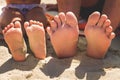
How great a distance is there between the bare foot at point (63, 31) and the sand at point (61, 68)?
10cm

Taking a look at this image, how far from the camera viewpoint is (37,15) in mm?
2264

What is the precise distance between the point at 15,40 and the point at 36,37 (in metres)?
0.12

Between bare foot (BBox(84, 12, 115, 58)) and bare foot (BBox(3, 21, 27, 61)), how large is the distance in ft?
1.25

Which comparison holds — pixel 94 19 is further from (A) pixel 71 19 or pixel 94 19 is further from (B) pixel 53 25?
(B) pixel 53 25

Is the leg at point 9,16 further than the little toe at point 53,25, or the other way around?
the leg at point 9,16

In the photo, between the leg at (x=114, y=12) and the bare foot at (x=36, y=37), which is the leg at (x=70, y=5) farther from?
the bare foot at (x=36, y=37)

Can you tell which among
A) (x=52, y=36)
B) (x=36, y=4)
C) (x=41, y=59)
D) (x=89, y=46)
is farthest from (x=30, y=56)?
(x=36, y=4)

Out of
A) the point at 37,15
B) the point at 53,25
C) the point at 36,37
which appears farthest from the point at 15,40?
the point at 37,15

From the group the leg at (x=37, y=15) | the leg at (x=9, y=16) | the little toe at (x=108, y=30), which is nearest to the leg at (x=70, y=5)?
the leg at (x=37, y=15)

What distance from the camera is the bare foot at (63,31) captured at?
6.22ft

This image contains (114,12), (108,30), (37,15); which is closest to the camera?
(108,30)

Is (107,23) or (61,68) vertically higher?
(107,23)

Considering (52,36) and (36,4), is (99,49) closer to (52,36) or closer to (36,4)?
(52,36)

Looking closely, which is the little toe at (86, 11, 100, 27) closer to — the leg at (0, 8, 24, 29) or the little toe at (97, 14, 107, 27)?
the little toe at (97, 14, 107, 27)
